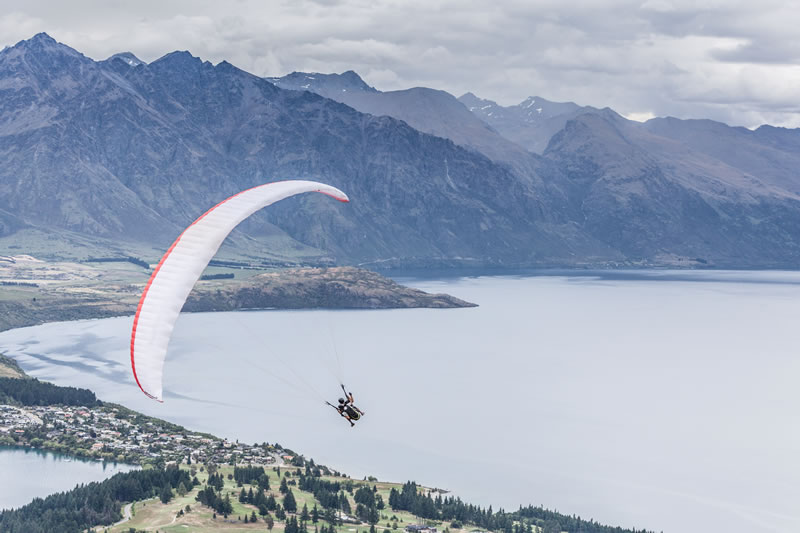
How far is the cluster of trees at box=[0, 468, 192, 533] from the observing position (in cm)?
8488

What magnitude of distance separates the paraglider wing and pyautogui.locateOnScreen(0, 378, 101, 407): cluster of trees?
9177 centimetres

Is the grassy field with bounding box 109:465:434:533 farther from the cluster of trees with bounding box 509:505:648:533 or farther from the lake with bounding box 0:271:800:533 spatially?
the lake with bounding box 0:271:800:533

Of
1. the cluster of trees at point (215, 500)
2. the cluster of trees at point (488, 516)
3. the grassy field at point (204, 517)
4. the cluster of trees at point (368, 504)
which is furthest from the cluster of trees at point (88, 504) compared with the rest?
the cluster of trees at point (488, 516)

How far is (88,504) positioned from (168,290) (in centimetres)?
4433

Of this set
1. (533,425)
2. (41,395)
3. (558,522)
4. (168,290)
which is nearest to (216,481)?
(558,522)

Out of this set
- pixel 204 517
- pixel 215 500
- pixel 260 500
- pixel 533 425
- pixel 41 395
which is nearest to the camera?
pixel 204 517

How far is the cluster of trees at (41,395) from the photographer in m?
140

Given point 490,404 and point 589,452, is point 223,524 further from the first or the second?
point 490,404

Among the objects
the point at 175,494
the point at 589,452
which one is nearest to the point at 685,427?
the point at 589,452

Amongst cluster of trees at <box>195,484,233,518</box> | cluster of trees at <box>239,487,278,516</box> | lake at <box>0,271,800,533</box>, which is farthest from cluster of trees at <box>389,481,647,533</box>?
cluster of trees at <box>195,484,233,518</box>

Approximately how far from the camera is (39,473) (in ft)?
362

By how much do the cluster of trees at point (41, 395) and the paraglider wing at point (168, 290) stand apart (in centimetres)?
9177

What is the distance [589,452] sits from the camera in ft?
424

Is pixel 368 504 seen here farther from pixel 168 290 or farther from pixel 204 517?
pixel 168 290
